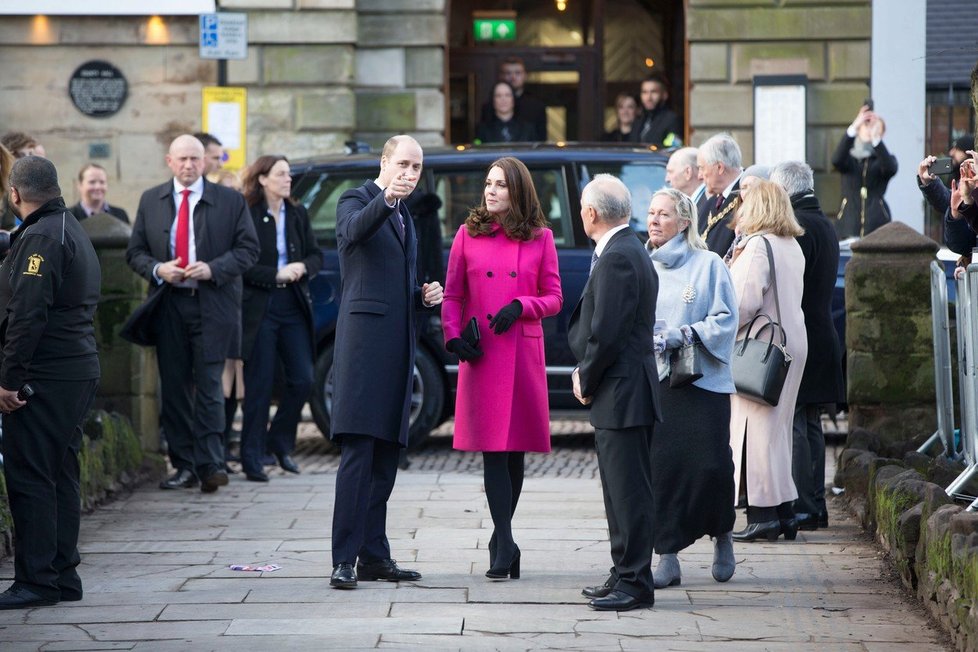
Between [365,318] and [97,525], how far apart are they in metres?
2.39

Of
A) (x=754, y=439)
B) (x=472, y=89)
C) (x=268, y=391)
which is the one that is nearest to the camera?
(x=754, y=439)

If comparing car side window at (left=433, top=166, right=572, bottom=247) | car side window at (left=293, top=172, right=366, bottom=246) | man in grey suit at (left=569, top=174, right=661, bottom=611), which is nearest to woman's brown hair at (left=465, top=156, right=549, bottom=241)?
man in grey suit at (left=569, top=174, right=661, bottom=611)

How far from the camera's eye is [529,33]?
1972 centimetres

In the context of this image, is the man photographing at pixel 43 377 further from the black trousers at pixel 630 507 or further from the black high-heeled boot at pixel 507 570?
the black trousers at pixel 630 507

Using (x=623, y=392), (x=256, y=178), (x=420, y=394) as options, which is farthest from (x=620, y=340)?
(x=420, y=394)

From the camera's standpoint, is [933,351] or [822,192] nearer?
[933,351]

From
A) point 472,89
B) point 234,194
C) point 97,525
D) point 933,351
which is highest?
point 472,89

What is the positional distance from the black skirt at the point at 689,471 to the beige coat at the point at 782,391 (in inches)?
36.4

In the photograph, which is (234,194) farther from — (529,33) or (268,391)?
(529,33)

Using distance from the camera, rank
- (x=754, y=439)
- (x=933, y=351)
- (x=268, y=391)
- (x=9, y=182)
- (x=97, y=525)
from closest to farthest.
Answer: (x=9, y=182)
(x=754, y=439)
(x=97, y=525)
(x=933, y=351)
(x=268, y=391)

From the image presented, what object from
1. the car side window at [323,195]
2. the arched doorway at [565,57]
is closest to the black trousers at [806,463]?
the car side window at [323,195]

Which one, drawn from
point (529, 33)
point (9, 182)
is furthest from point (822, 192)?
point (9, 182)

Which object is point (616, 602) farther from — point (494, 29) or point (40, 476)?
point (494, 29)

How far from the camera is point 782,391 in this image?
8055mm
